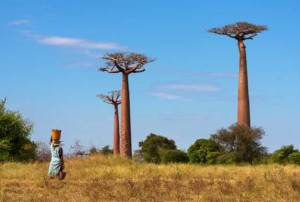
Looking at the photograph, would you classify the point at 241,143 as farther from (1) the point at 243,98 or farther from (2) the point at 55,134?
(2) the point at 55,134

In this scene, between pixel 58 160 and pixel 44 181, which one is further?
pixel 58 160

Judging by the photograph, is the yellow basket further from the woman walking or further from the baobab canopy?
the baobab canopy

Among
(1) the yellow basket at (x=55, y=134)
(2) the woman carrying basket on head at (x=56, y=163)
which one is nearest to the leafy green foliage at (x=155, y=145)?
(1) the yellow basket at (x=55, y=134)

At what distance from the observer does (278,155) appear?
32.0 m

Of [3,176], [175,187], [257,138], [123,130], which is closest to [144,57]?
[123,130]

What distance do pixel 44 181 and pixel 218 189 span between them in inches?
149

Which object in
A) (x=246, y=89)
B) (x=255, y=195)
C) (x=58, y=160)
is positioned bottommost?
(x=255, y=195)

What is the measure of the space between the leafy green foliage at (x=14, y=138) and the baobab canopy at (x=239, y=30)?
18.7 metres

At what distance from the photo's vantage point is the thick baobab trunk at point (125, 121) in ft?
122

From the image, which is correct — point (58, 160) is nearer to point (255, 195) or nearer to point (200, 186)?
point (200, 186)

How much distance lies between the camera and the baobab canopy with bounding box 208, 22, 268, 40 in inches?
1516

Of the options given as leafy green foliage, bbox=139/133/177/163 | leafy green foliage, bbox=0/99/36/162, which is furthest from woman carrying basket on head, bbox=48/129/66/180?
leafy green foliage, bbox=139/133/177/163

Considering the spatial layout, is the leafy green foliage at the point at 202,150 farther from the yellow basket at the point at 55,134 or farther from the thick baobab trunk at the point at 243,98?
the yellow basket at the point at 55,134

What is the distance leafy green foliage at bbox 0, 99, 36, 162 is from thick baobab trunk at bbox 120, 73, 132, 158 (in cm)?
1339
